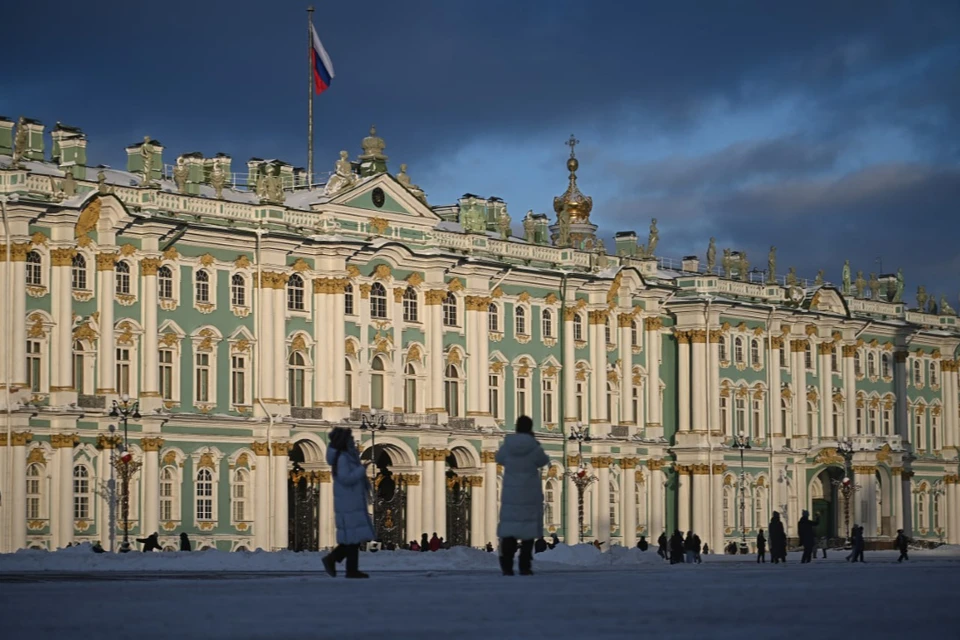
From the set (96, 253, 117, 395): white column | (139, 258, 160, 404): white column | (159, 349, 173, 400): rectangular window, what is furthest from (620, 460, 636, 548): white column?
(96, 253, 117, 395): white column

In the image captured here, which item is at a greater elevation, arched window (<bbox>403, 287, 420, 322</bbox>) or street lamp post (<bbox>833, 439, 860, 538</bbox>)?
arched window (<bbox>403, 287, 420, 322</bbox>)

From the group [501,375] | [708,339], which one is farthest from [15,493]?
[708,339]

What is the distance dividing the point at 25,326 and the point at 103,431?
4275 mm

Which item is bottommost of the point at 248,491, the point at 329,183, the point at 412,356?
the point at 248,491

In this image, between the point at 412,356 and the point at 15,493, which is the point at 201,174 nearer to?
the point at 412,356

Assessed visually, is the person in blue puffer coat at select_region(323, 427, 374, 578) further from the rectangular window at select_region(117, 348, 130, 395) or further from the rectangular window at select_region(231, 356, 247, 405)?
the rectangular window at select_region(231, 356, 247, 405)

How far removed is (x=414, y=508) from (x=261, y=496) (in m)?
7.44

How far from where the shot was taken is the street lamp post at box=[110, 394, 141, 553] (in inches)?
2392

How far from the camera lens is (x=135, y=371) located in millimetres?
65812

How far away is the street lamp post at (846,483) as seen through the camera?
299 feet

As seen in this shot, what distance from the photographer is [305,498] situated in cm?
7150

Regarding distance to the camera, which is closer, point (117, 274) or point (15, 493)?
point (15, 493)

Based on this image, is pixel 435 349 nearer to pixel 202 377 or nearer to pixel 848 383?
pixel 202 377

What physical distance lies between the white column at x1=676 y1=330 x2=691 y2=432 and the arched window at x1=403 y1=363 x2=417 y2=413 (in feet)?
61.6
